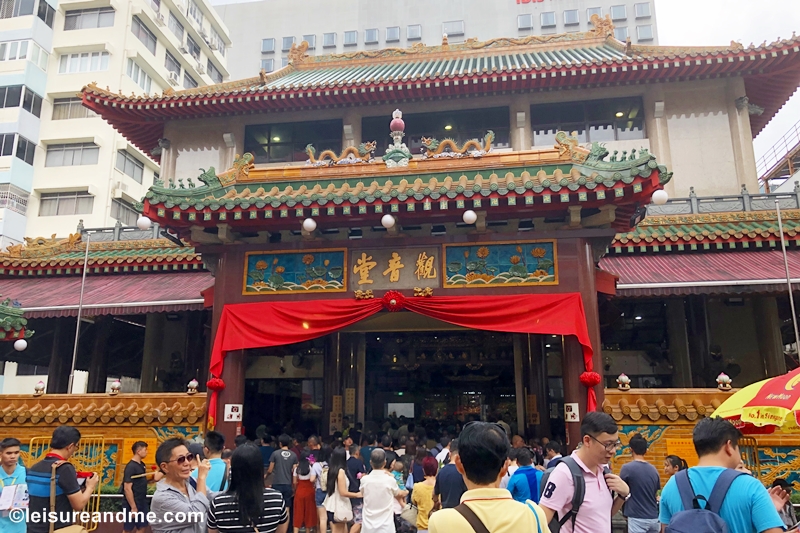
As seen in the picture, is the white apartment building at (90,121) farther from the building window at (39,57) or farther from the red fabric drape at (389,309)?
the red fabric drape at (389,309)

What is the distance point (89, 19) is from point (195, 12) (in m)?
10.7

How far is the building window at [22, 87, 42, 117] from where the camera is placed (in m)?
35.2

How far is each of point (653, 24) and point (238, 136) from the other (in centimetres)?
4863

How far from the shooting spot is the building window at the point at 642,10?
5453cm

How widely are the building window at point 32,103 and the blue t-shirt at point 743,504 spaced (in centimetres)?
4042

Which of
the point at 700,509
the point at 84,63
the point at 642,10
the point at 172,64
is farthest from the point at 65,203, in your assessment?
the point at 642,10

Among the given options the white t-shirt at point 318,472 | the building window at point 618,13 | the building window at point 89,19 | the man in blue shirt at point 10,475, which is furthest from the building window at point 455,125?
the building window at point 618,13

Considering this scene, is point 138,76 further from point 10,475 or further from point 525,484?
point 525,484

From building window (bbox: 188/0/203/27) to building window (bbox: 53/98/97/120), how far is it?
44.3 ft

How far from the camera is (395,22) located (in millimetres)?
56906

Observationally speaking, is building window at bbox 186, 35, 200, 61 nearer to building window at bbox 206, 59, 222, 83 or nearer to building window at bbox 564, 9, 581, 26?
building window at bbox 206, 59, 222, 83

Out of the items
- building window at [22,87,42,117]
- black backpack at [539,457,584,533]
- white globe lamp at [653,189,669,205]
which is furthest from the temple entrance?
building window at [22,87,42,117]

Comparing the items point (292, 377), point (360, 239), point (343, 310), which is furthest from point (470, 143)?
point (292, 377)

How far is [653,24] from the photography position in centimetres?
5462
